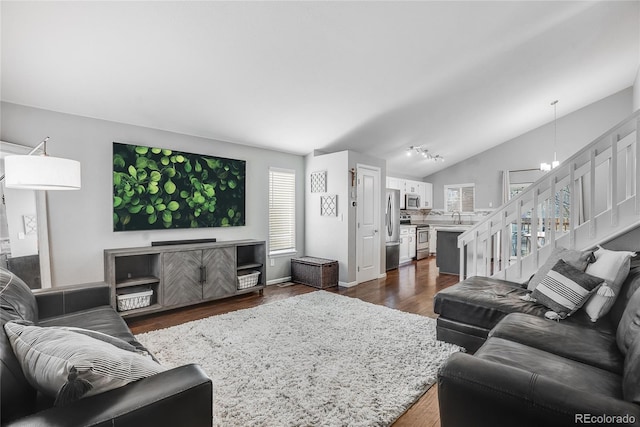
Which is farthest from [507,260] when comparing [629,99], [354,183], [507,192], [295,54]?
[629,99]

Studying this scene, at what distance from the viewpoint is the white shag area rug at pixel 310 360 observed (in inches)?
73.6

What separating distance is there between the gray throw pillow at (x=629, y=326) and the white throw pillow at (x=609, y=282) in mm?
376

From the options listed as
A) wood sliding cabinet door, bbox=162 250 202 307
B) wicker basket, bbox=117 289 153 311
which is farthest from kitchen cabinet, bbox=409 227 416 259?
wicker basket, bbox=117 289 153 311

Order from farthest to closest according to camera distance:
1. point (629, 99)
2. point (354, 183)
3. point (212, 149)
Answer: point (629, 99)
point (354, 183)
point (212, 149)

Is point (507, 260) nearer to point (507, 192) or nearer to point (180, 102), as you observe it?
point (180, 102)

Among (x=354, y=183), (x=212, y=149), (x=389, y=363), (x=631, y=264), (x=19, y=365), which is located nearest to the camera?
(x=19, y=365)

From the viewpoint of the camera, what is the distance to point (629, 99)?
6418 millimetres

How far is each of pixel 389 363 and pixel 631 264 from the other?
1.89m

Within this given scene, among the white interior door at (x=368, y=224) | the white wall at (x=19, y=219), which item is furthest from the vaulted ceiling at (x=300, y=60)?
the white wall at (x=19, y=219)

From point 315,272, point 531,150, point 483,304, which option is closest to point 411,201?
point 531,150

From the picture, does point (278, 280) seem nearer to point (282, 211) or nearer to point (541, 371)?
point (282, 211)

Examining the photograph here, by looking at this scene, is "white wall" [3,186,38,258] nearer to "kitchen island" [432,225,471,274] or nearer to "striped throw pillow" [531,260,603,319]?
"striped throw pillow" [531,260,603,319]

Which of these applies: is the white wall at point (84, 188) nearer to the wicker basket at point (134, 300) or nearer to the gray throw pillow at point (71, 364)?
the wicker basket at point (134, 300)

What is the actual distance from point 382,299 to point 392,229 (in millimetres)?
2655
